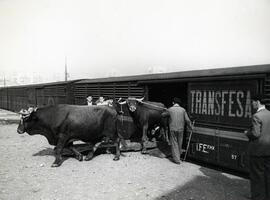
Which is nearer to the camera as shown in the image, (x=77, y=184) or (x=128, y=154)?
(x=77, y=184)

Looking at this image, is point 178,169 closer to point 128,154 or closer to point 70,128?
point 128,154

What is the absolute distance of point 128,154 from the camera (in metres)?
8.80

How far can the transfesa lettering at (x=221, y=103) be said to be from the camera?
604cm

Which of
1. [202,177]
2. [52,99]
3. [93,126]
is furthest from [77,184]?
[52,99]

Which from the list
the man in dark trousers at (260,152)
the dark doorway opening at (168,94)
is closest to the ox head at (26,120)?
the dark doorway opening at (168,94)

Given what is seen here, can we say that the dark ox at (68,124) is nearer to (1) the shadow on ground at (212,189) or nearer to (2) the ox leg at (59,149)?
(2) the ox leg at (59,149)

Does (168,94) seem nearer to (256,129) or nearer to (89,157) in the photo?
(89,157)

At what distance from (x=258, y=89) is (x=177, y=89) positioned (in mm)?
6362

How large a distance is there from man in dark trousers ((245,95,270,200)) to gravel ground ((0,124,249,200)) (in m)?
0.67

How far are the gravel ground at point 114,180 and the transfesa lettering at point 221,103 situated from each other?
1.59m

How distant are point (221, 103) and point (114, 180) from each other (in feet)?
11.0

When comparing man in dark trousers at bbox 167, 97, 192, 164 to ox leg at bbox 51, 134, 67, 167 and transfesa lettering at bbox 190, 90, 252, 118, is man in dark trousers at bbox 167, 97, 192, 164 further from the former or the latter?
ox leg at bbox 51, 134, 67, 167

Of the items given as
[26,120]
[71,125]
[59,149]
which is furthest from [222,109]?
[26,120]

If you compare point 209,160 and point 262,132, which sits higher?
point 262,132
